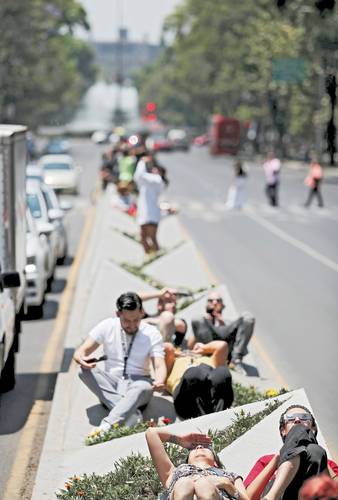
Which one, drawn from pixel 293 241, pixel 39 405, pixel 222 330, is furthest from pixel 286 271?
pixel 39 405

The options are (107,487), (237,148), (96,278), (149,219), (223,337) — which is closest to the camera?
(107,487)

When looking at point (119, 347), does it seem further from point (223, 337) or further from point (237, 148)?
point (237, 148)

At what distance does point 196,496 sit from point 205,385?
3.95m

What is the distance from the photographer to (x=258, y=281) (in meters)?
23.8

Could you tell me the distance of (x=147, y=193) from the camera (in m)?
22.3

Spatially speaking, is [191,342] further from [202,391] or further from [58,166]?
[58,166]

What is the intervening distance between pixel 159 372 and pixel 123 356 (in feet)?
1.49

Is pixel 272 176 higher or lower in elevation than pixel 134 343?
lower

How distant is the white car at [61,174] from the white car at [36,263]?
30.6 m

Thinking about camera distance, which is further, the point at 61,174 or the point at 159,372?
the point at 61,174

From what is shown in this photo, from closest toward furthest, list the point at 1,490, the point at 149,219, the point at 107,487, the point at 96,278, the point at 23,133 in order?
the point at 107,487 → the point at 1,490 → the point at 23,133 → the point at 96,278 → the point at 149,219

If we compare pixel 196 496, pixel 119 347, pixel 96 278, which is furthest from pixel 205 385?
pixel 96 278

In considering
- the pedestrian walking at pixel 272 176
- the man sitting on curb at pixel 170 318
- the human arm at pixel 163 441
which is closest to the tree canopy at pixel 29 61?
the pedestrian walking at pixel 272 176

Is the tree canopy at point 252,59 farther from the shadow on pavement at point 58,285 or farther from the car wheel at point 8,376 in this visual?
the car wheel at point 8,376
